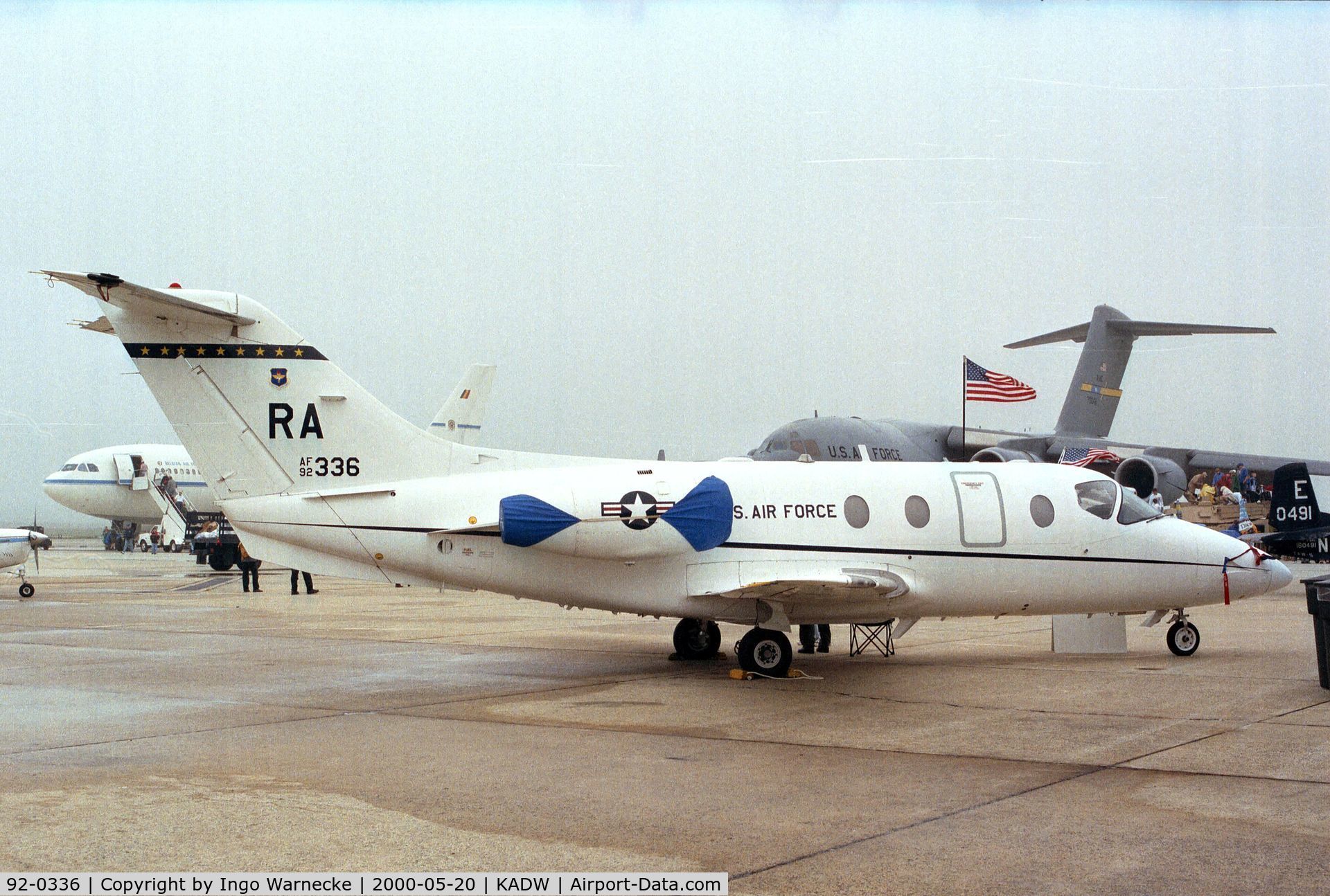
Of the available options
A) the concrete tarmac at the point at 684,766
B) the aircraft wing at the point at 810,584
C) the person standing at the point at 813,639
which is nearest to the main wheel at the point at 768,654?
the concrete tarmac at the point at 684,766

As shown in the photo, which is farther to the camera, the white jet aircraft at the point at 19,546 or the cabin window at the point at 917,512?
the white jet aircraft at the point at 19,546

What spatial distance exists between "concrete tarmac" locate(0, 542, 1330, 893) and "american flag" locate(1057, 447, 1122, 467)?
1397 centimetres

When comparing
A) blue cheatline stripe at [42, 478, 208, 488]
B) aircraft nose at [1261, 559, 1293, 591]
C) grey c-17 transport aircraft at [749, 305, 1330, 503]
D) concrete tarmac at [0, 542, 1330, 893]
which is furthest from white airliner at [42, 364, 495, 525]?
aircraft nose at [1261, 559, 1293, 591]

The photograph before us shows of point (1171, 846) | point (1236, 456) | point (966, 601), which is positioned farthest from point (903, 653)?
point (1236, 456)

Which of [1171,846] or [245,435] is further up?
[245,435]

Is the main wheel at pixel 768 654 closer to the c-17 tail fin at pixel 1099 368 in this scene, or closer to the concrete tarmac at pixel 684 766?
the concrete tarmac at pixel 684 766

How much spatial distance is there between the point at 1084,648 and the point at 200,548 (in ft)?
110

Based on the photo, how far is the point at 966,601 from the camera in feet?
43.4

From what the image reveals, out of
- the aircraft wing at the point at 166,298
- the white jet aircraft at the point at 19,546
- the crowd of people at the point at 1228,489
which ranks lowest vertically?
the white jet aircraft at the point at 19,546

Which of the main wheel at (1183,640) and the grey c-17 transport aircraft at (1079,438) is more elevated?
the grey c-17 transport aircraft at (1079,438)

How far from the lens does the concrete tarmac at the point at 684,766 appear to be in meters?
5.62

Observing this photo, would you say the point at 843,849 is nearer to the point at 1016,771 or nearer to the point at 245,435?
the point at 1016,771

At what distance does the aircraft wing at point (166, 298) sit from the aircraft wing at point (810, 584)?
5.71 metres

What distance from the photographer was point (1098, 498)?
1370cm
